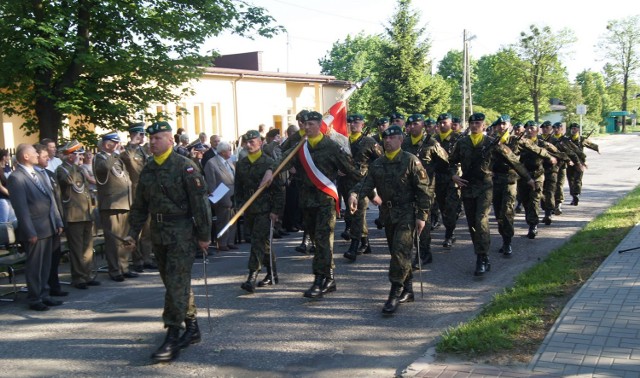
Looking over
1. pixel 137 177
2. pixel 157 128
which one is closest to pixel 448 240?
pixel 137 177

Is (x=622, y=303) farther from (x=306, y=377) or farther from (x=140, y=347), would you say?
(x=140, y=347)

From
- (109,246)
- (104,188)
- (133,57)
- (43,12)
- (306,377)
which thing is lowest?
(306,377)

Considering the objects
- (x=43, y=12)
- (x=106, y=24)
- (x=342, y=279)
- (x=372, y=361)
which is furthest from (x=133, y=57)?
(x=372, y=361)

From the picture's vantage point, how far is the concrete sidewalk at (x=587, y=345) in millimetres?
4895

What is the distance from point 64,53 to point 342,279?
9661mm

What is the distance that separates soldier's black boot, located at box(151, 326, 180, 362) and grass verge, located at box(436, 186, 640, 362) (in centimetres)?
235

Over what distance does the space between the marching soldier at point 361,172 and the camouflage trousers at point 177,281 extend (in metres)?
4.28

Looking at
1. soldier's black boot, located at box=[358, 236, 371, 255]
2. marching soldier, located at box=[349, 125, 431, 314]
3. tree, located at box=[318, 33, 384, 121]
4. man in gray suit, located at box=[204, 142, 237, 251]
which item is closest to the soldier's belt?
marching soldier, located at box=[349, 125, 431, 314]

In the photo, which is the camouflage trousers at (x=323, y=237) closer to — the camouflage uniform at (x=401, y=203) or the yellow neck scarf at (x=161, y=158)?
the camouflage uniform at (x=401, y=203)

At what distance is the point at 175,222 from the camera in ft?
19.3

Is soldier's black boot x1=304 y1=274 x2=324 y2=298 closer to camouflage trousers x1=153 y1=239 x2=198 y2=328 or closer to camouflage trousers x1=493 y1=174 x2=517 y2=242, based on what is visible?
camouflage trousers x1=153 y1=239 x2=198 y2=328

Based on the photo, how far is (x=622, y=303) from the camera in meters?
6.62

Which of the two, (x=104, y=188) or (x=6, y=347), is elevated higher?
(x=104, y=188)

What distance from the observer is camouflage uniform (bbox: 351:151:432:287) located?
6.99 metres
